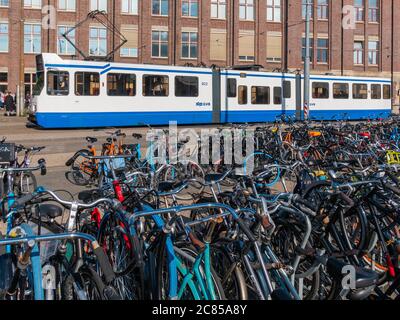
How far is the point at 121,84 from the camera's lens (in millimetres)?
22500

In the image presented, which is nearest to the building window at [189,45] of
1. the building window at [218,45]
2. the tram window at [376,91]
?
the building window at [218,45]

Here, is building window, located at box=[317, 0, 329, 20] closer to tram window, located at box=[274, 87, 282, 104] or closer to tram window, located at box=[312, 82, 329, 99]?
tram window, located at box=[312, 82, 329, 99]

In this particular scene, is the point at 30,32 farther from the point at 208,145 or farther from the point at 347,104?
the point at 208,145

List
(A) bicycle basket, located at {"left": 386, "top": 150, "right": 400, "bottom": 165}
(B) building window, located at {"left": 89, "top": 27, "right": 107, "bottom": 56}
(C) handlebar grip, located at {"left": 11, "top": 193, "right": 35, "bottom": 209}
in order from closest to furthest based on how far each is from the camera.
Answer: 1. (C) handlebar grip, located at {"left": 11, "top": 193, "right": 35, "bottom": 209}
2. (A) bicycle basket, located at {"left": 386, "top": 150, "right": 400, "bottom": 165}
3. (B) building window, located at {"left": 89, "top": 27, "right": 107, "bottom": 56}

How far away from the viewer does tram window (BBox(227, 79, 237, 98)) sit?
25839mm

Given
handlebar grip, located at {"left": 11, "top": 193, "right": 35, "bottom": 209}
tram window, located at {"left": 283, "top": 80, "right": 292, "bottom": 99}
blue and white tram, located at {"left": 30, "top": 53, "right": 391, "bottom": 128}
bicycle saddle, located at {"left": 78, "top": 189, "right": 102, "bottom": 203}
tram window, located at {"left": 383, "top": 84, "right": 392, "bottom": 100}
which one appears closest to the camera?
handlebar grip, located at {"left": 11, "top": 193, "right": 35, "bottom": 209}

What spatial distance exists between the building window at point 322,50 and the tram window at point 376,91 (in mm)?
13071

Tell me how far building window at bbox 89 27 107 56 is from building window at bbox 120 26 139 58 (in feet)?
4.94

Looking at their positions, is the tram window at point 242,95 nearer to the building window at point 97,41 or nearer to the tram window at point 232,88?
the tram window at point 232,88

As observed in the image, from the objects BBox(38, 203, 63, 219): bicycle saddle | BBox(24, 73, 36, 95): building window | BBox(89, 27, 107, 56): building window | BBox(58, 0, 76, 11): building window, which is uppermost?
BBox(58, 0, 76, 11): building window

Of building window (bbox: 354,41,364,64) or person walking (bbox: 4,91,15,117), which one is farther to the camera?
building window (bbox: 354,41,364,64)

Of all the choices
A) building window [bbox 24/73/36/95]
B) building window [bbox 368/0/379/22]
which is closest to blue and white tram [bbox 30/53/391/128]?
building window [bbox 368/0/379/22]

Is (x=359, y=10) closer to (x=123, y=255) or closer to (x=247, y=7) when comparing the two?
(x=247, y=7)

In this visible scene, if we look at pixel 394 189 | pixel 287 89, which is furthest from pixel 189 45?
pixel 394 189
